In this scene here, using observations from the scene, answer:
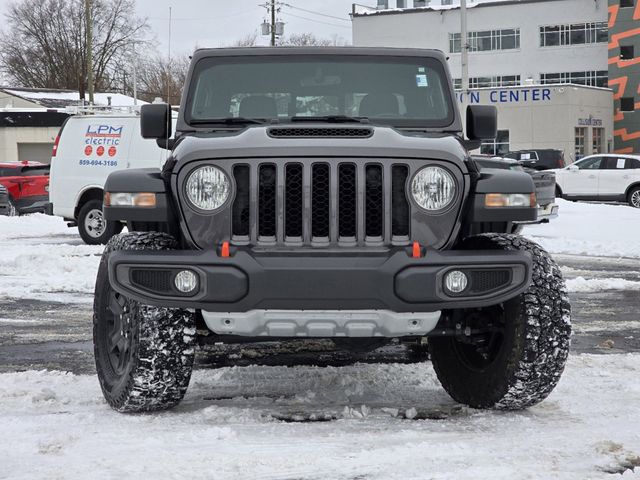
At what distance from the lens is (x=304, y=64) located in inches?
250

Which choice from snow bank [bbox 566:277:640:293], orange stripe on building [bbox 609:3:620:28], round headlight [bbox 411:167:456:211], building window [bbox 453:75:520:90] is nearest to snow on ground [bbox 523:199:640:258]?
snow bank [bbox 566:277:640:293]

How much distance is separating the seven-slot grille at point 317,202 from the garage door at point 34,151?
1896 inches

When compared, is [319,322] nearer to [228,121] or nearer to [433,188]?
[433,188]

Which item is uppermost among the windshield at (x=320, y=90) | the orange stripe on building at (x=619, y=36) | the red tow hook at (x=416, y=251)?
the orange stripe on building at (x=619, y=36)

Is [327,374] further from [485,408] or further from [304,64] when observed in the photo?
[304,64]

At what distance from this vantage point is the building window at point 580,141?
57459mm

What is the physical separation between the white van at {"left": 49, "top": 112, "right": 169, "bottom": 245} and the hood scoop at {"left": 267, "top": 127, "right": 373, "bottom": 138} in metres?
11.2

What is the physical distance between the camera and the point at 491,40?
230ft

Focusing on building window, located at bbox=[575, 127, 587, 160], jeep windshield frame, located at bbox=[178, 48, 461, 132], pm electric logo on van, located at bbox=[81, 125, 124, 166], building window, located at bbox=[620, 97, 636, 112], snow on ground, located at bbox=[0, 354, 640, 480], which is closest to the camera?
snow on ground, located at bbox=[0, 354, 640, 480]

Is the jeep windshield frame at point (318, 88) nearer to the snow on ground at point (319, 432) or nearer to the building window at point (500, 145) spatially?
the snow on ground at point (319, 432)

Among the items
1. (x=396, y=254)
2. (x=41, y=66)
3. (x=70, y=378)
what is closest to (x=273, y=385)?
(x=70, y=378)

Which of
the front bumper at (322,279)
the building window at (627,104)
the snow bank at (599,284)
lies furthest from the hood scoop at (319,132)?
the building window at (627,104)

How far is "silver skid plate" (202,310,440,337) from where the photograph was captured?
4676 millimetres

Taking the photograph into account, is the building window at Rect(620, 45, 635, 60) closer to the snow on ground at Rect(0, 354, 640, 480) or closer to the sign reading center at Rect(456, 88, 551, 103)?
the sign reading center at Rect(456, 88, 551, 103)
